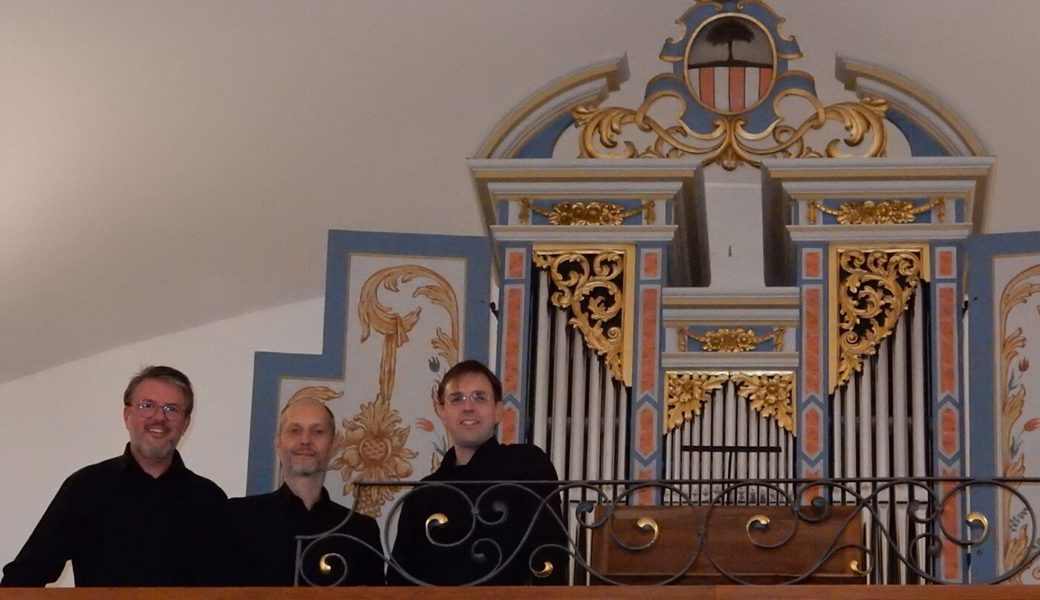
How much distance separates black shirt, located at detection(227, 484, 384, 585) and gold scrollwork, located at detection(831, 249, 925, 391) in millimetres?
2374

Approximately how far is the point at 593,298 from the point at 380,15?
1.66m

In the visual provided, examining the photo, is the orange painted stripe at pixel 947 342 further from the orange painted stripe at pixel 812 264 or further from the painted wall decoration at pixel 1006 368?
the orange painted stripe at pixel 812 264

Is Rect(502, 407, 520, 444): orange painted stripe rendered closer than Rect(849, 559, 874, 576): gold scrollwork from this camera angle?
No

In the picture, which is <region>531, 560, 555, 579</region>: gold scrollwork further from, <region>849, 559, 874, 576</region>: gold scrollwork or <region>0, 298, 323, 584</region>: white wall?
<region>0, 298, 323, 584</region>: white wall

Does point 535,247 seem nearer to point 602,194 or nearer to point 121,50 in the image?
point 602,194

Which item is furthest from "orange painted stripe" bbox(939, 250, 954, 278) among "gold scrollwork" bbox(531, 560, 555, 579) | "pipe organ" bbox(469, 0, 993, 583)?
"gold scrollwork" bbox(531, 560, 555, 579)

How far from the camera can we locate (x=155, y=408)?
6.37 m

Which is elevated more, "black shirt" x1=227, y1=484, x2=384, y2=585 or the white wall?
the white wall

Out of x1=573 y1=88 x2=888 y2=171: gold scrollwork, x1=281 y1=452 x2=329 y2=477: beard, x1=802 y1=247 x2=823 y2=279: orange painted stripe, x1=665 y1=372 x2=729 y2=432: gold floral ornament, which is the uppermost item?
x1=573 y1=88 x2=888 y2=171: gold scrollwork

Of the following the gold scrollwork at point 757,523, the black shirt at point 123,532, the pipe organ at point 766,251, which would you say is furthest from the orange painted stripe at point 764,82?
the black shirt at point 123,532

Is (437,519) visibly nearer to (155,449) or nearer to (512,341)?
(155,449)

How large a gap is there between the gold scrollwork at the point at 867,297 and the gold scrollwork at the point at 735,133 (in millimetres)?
425

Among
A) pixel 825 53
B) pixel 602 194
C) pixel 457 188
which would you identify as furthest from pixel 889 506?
pixel 457 188

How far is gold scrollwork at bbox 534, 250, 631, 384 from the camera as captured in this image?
828 centimetres
